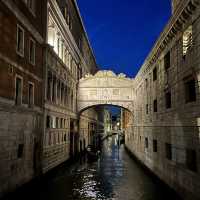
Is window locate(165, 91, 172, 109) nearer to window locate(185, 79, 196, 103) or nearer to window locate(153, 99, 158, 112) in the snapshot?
window locate(185, 79, 196, 103)

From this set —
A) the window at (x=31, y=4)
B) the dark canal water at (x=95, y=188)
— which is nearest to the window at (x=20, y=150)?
the dark canal water at (x=95, y=188)

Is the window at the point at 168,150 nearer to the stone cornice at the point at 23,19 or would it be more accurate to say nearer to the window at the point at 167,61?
the window at the point at 167,61

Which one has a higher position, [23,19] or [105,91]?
[23,19]

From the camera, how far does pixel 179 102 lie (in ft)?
40.0

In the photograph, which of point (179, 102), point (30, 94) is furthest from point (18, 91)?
point (179, 102)

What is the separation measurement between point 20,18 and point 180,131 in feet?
31.0

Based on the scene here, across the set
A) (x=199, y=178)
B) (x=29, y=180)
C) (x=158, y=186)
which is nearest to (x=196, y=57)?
(x=199, y=178)

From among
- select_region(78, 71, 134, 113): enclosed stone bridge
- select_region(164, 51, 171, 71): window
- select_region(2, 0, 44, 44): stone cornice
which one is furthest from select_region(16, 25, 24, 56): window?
select_region(78, 71, 134, 113): enclosed stone bridge

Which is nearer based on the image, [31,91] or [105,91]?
[31,91]

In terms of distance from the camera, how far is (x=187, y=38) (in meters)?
11.5

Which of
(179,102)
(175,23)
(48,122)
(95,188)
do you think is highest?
(175,23)

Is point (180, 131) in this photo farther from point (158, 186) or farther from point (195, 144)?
point (158, 186)

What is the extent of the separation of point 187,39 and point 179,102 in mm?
2842

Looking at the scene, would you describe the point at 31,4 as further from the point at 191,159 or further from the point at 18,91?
the point at 191,159
